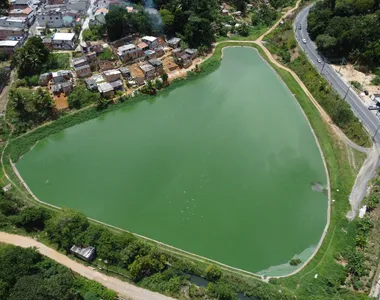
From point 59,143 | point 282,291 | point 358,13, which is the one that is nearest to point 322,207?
point 282,291

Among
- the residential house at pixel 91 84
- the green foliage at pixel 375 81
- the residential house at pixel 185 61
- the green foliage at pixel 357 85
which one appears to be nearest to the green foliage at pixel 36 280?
the residential house at pixel 91 84

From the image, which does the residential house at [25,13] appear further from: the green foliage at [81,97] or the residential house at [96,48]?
the green foliage at [81,97]

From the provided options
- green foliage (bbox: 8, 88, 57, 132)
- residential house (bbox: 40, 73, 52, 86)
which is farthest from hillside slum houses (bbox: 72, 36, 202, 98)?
green foliage (bbox: 8, 88, 57, 132)

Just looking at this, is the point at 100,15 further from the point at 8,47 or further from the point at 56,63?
the point at 8,47

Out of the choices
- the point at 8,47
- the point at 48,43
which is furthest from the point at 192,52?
the point at 8,47

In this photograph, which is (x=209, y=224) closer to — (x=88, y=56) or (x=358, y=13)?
(x=88, y=56)

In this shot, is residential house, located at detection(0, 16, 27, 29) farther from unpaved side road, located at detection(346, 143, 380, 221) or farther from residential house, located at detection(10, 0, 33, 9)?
unpaved side road, located at detection(346, 143, 380, 221)
